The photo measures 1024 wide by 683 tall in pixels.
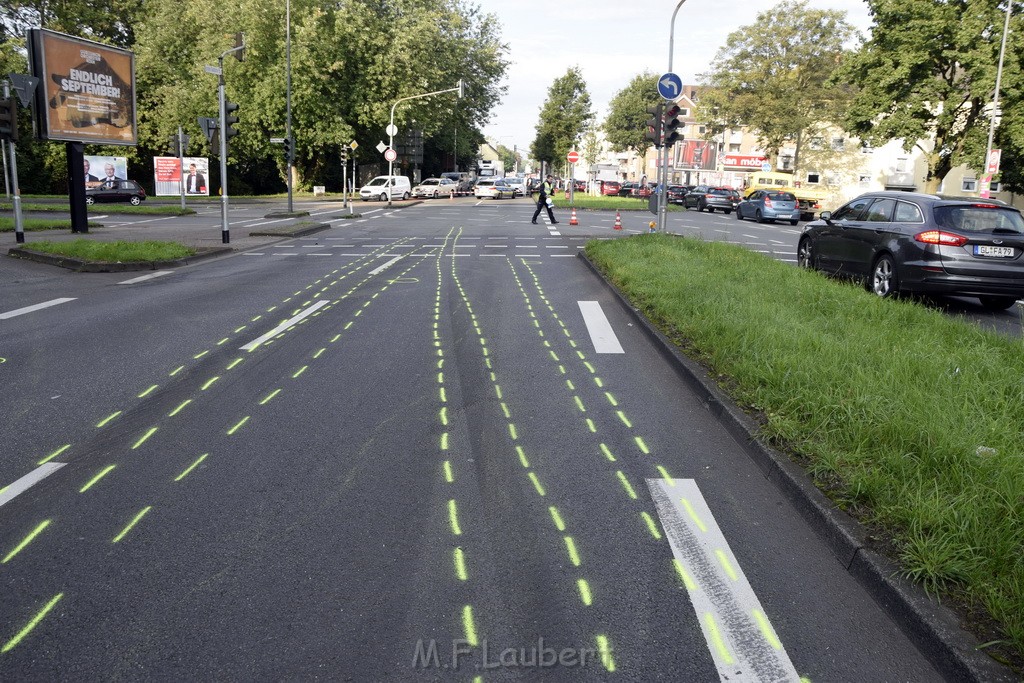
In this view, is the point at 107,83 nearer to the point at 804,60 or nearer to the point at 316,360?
the point at 316,360

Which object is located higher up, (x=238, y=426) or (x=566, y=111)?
(x=566, y=111)

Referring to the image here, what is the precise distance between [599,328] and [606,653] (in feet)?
21.0

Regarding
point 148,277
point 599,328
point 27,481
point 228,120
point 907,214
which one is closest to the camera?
point 27,481

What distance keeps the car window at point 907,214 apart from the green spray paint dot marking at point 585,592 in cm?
Answer: 980

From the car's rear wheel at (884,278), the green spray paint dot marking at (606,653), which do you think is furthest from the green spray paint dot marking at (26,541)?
the car's rear wheel at (884,278)

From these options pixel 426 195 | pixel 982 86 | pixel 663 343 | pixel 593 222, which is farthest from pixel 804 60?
pixel 663 343

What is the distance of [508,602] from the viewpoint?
3.15 m

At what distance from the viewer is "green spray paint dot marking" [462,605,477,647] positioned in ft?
9.51

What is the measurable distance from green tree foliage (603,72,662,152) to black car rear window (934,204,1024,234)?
87.9 m

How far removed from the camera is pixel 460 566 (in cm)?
343

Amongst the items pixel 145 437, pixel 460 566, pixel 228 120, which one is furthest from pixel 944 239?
pixel 228 120

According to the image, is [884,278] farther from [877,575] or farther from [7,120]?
[7,120]

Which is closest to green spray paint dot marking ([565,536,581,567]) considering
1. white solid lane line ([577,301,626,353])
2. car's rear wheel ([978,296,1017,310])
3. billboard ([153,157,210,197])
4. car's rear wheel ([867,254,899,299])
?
white solid lane line ([577,301,626,353])

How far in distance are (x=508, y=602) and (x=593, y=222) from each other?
29.7 meters
